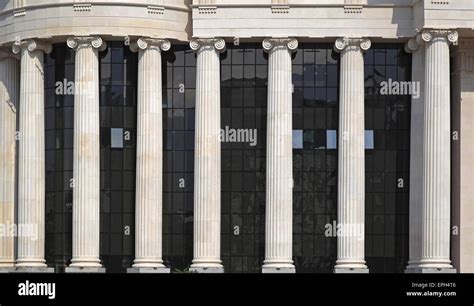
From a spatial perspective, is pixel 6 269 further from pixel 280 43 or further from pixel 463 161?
pixel 463 161

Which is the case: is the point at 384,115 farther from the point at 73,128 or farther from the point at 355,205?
the point at 73,128

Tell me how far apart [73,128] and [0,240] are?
1108cm

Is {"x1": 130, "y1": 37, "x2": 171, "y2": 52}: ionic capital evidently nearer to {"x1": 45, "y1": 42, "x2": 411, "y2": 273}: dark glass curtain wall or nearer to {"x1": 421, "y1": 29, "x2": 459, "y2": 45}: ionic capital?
{"x1": 45, "y1": 42, "x2": 411, "y2": 273}: dark glass curtain wall

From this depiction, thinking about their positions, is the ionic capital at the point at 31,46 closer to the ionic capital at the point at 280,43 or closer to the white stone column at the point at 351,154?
the ionic capital at the point at 280,43

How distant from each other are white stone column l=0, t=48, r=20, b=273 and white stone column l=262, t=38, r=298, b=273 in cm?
2080

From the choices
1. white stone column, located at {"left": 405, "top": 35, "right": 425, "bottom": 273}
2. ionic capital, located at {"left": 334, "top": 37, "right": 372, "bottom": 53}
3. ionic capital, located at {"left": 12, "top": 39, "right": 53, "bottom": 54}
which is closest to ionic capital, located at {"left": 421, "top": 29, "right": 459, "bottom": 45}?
white stone column, located at {"left": 405, "top": 35, "right": 425, "bottom": 273}

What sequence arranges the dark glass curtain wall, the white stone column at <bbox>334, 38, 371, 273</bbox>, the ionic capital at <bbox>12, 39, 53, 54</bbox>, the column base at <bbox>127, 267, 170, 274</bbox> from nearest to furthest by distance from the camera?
the column base at <bbox>127, 267, 170, 274</bbox>
the white stone column at <bbox>334, 38, 371, 273</bbox>
the dark glass curtain wall
the ionic capital at <bbox>12, 39, 53, 54</bbox>

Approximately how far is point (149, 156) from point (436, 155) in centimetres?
2148

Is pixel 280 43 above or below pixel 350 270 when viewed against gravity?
above

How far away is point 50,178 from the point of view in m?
120

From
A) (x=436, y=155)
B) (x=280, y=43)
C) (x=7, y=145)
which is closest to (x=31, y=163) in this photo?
(x=7, y=145)

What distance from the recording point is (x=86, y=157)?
380 feet

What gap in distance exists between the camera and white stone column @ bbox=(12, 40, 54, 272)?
117562 mm

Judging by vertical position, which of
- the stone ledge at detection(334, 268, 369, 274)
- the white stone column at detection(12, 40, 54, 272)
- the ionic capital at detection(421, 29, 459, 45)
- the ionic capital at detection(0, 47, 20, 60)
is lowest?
the stone ledge at detection(334, 268, 369, 274)
